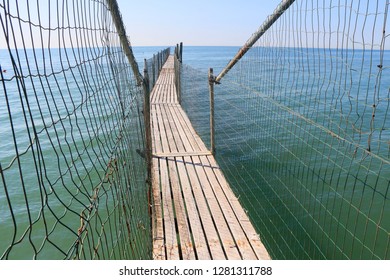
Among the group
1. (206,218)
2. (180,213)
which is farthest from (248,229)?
(180,213)

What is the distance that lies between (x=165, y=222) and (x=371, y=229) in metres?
3.53

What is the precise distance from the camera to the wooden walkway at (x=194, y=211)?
324 cm

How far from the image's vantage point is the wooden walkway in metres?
3.24

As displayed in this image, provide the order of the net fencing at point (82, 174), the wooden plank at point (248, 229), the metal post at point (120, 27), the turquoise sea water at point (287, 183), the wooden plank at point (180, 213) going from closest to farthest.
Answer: the net fencing at point (82, 174), the metal post at point (120, 27), the wooden plank at point (248, 229), the wooden plank at point (180, 213), the turquoise sea water at point (287, 183)

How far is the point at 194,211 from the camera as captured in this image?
399 cm

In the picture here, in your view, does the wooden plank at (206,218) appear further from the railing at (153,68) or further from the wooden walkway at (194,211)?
the railing at (153,68)

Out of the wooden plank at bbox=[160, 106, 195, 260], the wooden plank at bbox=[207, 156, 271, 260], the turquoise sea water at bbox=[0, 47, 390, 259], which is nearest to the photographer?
the wooden plank at bbox=[207, 156, 271, 260]

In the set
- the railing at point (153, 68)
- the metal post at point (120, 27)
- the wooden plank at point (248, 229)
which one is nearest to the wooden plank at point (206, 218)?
the wooden plank at point (248, 229)

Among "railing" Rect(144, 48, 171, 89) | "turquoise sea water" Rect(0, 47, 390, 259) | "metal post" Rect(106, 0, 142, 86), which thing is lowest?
"turquoise sea water" Rect(0, 47, 390, 259)

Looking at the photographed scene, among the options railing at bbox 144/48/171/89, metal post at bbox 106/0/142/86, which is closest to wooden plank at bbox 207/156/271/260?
metal post at bbox 106/0/142/86

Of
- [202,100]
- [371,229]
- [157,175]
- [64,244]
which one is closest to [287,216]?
[371,229]

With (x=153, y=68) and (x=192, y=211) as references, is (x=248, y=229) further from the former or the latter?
(x=153, y=68)

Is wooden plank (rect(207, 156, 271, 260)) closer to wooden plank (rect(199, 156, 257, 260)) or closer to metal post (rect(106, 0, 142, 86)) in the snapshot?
wooden plank (rect(199, 156, 257, 260))

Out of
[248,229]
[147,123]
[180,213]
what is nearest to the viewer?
[248,229]
